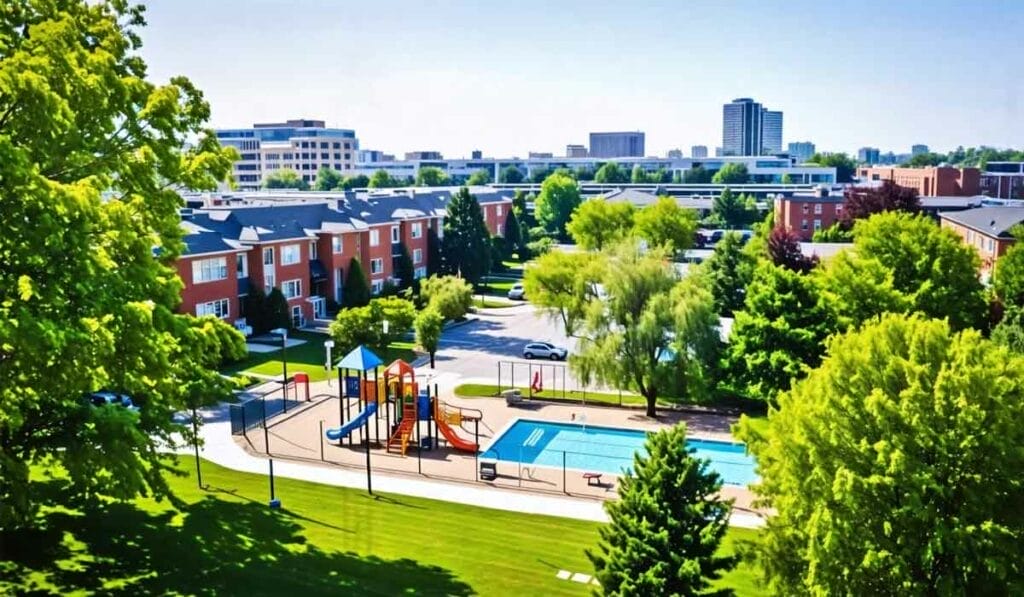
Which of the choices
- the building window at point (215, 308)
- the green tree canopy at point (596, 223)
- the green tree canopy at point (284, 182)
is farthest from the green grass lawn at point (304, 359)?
the green tree canopy at point (284, 182)

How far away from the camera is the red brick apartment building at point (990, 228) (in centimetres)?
5875

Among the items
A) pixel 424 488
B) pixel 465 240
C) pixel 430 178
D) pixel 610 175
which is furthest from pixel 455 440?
pixel 610 175

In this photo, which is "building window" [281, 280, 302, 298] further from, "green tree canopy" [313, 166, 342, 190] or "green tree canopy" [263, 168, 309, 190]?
"green tree canopy" [263, 168, 309, 190]

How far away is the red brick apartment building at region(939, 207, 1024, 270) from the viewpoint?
58.8m

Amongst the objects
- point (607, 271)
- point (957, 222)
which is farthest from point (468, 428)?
point (957, 222)

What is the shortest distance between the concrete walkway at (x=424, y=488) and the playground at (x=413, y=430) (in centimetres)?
52

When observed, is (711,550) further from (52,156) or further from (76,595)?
(52,156)

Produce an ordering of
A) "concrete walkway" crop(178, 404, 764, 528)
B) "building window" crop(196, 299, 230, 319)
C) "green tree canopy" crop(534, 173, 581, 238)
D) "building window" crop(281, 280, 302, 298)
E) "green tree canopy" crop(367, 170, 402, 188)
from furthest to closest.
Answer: "green tree canopy" crop(367, 170, 402, 188) < "green tree canopy" crop(534, 173, 581, 238) < "building window" crop(281, 280, 302, 298) < "building window" crop(196, 299, 230, 319) < "concrete walkway" crop(178, 404, 764, 528)

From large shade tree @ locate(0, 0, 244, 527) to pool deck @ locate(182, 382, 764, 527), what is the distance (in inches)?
392

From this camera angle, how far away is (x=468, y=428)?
35.6 meters

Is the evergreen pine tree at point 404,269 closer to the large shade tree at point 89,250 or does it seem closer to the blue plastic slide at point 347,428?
the blue plastic slide at point 347,428

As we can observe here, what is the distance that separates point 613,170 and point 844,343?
151 metres

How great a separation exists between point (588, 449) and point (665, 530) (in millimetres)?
19225

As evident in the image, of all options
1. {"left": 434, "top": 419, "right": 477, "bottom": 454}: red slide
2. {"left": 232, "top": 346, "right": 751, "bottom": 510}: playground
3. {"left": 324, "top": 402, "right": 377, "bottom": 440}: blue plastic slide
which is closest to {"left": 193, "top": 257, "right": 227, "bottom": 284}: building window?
{"left": 232, "top": 346, "right": 751, "bottom": 510}: playground
